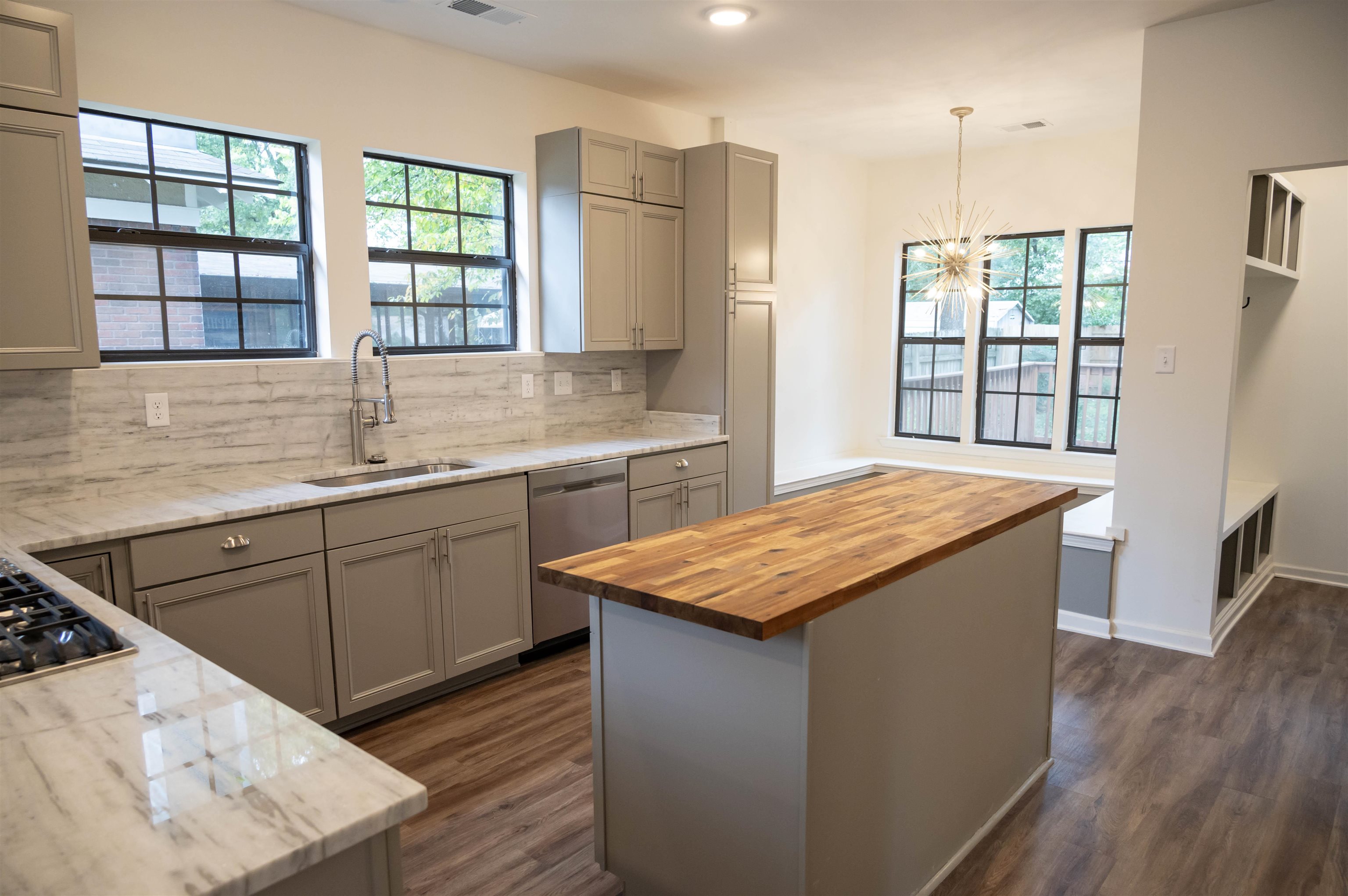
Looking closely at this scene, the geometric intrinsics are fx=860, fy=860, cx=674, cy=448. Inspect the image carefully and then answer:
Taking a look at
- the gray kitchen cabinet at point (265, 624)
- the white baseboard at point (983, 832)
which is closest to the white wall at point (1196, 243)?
the white baseboard at point (983, 832)

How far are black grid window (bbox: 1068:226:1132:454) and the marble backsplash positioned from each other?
2931 millimetres

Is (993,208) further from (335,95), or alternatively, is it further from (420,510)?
(420,510)

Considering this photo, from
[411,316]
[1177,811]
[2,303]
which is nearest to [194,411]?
[2,303]

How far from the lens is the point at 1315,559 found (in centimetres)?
493

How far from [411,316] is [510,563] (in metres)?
1.25

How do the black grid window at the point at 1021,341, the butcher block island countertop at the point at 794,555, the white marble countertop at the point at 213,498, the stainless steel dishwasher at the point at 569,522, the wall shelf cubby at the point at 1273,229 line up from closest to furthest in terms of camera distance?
1. the butcher block island countertop at the point at 794,555
2. the white marble countertop at the point at 213,498
3. the stainless steel dishwasher at the point at 569,522
4. the wall shelf cubby at the point at 1273,229
5. the black grid window at the point at 1021,341

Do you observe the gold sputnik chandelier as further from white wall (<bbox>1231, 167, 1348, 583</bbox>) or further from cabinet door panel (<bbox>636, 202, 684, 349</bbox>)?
cabinet door panel (<bbox>636, 202, 684, 349</bbox>)

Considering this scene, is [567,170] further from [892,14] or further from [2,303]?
[2,303]

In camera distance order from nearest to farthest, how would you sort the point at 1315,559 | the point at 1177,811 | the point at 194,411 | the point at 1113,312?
the point at 1177,811 < the point at 194,411 < the point at 1315,559 < the point at 1113,312

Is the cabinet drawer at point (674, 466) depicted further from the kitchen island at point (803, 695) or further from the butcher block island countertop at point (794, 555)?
the kitchen island at point (803, 695)

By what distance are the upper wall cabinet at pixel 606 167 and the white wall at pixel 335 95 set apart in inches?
5.2

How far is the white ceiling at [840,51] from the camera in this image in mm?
3379

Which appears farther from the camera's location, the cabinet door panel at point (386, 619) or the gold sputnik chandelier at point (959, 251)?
the gold sputnik chandelier at point (959, 251)

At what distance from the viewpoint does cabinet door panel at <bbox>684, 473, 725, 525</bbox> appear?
428 centimetres
